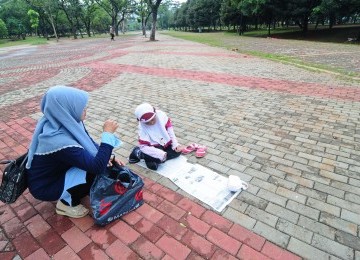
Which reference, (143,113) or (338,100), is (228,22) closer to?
(338,100)

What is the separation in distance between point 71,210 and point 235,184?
5.83 ft

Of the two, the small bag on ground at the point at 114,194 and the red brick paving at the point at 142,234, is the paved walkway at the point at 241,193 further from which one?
the small bag on ground at the point at 114,194

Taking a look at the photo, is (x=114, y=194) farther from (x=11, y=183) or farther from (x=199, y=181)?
(x=199, y=181)

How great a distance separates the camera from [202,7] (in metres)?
58.8

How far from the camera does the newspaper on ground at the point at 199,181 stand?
9.34 feet

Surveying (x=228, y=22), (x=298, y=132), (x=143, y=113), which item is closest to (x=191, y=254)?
(x=143, y=113)

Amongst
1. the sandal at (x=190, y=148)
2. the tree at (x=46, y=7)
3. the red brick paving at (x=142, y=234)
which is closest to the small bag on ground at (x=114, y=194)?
the red brick paving at (x=142, y=234)

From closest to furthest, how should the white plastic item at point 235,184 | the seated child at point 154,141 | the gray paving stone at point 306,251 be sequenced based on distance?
the gray paving stone at point 306,251 < the white plastic item at point 235,184 < the seated child at point 154,141

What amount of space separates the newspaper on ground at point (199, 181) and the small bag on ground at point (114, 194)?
25.3 inches

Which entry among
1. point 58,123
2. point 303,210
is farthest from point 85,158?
point 303,210

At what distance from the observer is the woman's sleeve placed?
223 centimetres

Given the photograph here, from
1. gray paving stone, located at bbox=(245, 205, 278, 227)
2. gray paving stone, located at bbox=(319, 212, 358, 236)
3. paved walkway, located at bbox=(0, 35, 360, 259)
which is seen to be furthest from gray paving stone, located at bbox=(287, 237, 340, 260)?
gray paving stone, located at bbox=(319, 212, 358, 236)

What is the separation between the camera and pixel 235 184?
2.95 meters

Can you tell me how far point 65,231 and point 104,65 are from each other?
1062 cm
